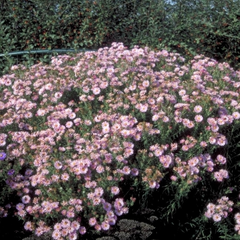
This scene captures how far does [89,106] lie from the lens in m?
3.79

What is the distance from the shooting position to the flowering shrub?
3.04 meters

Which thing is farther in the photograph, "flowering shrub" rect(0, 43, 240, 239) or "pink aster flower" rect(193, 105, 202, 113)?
"pink aster flower" rect(193, 105, 202, 113)

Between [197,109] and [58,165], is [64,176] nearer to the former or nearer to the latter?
[58,165]

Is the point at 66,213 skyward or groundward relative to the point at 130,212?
skyward

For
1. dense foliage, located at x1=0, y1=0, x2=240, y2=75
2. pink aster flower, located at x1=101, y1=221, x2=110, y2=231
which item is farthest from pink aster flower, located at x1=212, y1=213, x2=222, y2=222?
dense foliage, located at x1=0, y1=0, x2=240, y2=75

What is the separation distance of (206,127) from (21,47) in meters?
3.82

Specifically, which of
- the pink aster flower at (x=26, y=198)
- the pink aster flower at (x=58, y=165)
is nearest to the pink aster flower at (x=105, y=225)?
the pink aster flower at (x=58, y=165)

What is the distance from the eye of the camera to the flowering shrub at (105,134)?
9.96 ft

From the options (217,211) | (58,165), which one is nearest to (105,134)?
(58,165)

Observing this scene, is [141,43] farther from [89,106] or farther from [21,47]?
[89,106]

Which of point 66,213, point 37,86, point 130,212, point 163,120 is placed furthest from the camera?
point 37,86

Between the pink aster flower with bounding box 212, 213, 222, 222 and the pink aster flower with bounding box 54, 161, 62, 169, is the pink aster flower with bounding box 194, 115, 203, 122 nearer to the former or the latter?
the pink aster flower with bounding box 212, 213, 222, 222

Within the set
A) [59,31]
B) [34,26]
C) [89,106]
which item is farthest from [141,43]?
[89,106]

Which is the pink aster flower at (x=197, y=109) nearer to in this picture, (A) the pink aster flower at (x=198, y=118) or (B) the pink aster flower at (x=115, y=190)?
(A) the pink aster flower at (x=198, y=118)
